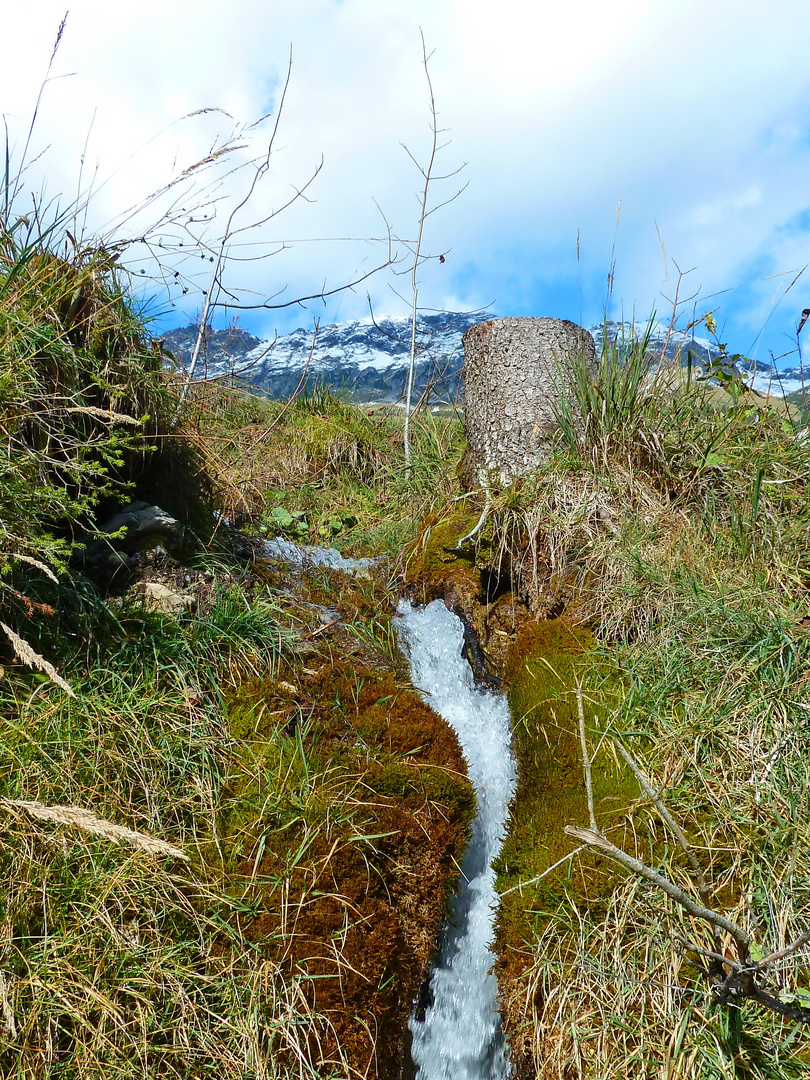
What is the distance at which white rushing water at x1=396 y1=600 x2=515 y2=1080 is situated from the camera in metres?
2.39

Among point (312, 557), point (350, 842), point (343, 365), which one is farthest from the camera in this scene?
point (343, 365)

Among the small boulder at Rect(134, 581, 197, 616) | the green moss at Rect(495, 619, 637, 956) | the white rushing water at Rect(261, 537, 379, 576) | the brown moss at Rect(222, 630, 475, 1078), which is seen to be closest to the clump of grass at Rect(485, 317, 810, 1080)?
the green moss at Rect(495, 619, 637, 956)

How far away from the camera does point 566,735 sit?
2.85 metres

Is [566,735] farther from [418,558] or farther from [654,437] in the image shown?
[654,437]

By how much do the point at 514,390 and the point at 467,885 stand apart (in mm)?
3005

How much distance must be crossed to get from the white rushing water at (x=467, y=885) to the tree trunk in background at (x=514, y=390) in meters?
1.21

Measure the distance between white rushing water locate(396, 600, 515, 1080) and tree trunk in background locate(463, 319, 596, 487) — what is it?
1.21 m

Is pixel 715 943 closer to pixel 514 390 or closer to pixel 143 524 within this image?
pixel 143 524

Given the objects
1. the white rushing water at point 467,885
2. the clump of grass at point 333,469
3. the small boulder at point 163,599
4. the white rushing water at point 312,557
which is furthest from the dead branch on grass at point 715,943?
the clump of grass at point 333,469

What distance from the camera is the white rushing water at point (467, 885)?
239 centimetres

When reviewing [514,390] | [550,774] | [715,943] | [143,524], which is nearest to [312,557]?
[143,524]

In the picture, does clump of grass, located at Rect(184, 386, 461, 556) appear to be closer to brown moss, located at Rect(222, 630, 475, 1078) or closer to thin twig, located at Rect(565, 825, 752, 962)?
brown moss, located at Rect(222, 630, 475, 1078)

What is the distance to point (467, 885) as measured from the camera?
2.71 meters

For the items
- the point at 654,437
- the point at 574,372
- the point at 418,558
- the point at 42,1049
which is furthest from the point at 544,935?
the point at 574,372
